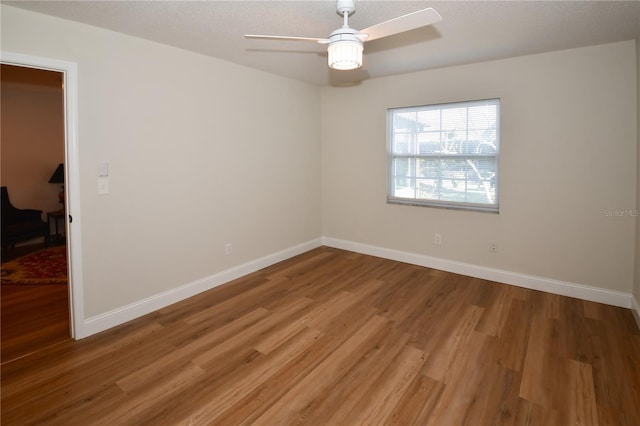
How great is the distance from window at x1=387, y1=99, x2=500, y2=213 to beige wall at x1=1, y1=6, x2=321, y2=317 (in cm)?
152

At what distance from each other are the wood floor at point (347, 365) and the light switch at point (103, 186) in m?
1.16

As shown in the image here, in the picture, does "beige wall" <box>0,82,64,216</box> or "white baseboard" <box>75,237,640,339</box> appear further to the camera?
"beige wall" <box>0,82,64,216</box>

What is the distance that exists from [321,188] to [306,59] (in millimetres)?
2108

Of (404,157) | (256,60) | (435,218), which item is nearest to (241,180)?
(256,60)

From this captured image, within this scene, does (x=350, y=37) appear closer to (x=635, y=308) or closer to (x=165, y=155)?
(x=165, y=155)

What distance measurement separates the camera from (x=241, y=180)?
389cm

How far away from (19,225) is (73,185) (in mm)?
3369

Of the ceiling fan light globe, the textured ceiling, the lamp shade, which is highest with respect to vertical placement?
the textured ceiling

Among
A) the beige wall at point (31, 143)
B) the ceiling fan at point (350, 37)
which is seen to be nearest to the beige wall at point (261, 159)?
the ceiling fan at point (350, 37)

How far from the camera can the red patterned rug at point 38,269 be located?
3.83 meters

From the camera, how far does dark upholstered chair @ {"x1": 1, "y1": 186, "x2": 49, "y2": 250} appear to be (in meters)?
4.67

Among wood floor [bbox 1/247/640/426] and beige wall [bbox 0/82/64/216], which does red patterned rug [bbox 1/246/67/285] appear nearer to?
beige wall [bbox 0/82/64/216]

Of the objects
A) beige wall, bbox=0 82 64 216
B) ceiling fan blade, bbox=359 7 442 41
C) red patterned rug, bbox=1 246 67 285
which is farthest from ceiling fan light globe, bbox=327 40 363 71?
beige wall, bbox=0 82 64 216

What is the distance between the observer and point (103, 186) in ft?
8.93
